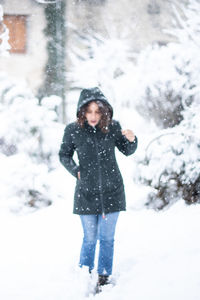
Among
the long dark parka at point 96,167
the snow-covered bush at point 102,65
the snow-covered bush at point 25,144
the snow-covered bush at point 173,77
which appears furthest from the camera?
the snow-covered bush at point 102,65

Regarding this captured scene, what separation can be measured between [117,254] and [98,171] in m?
1.12

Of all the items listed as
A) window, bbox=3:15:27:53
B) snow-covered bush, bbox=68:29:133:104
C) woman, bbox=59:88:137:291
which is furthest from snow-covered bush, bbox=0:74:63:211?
window, bbox=3:15:27:53

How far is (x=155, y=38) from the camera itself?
789 cm

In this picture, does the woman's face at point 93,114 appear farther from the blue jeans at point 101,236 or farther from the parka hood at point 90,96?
the blue jeans at point 101,236

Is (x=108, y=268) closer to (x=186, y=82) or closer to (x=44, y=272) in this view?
(x=44, y=272)

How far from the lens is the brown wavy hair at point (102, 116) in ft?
7.86

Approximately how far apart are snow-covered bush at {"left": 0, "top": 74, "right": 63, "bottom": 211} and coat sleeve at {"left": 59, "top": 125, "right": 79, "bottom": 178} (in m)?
1.95

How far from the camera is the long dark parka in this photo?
237cm

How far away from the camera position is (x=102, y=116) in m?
2.41

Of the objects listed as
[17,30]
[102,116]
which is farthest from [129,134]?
[17,30]

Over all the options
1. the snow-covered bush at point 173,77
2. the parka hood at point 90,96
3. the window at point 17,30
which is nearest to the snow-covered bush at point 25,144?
the snow-covered bush at point 173,77

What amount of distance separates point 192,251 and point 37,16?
20.8 ft

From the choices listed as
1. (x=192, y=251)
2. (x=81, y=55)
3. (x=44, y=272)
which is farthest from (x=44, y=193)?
(x=81, y=55)

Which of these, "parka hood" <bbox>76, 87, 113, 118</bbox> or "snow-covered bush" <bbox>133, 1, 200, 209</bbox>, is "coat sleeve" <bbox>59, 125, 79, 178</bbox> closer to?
"parka hood" <bbox>76, 87, 113, 118</bbox>
